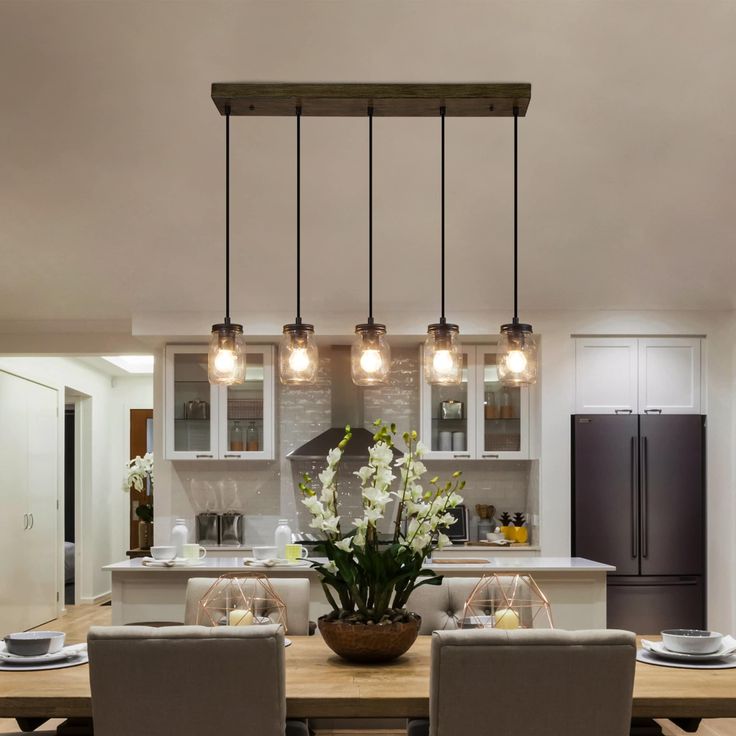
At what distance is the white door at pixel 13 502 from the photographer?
7381 millimetres

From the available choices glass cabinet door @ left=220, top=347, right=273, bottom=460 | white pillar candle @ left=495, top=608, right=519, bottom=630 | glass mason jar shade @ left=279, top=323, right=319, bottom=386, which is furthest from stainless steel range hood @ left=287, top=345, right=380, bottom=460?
white pillar candle @ left=495, top=608, right=519, bottom=630

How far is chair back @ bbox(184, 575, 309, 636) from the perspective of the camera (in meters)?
3.66

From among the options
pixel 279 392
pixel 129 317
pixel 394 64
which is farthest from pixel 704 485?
pixel 129 317

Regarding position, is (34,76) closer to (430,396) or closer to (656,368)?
(430,396)

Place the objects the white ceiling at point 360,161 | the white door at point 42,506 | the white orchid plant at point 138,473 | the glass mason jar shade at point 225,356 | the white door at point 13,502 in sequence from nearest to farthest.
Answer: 1. the glass mason jar shade at point 225,356
2. the white ceiling at point 360,161
3. the white door at point 13,502
4. the white door at point 42,506
5. the white orchid plant at point 138,473

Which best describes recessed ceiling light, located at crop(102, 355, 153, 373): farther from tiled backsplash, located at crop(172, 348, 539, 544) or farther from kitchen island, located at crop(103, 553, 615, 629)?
kitchen island, located at crop(103, 553, 615, 629)

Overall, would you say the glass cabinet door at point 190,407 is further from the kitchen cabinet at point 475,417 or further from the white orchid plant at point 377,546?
the white orchid plant at point 377,546

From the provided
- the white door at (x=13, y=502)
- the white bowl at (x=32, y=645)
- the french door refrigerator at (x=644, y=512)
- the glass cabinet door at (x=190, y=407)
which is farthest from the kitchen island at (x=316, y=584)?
the white door at (x=13, y=502)

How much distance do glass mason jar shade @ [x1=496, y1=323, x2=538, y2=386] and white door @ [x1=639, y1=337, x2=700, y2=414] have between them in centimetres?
324

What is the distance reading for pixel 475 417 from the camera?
252 inches

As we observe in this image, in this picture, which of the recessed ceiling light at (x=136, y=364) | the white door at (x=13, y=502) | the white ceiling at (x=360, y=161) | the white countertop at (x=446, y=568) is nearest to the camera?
the white ceiling at (x=360, y=161)

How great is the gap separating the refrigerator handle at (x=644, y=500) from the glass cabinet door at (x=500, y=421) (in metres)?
0.77

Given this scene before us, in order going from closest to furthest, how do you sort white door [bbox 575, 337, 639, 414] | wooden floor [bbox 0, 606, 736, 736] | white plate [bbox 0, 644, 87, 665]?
1. white plate [bbox 0, 644, 87, 665]
2. wooden floor [bbox 0, 606, 736, 736]
3. white door [bbox 575, 337, 639, 414]

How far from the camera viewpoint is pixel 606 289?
598 cm
